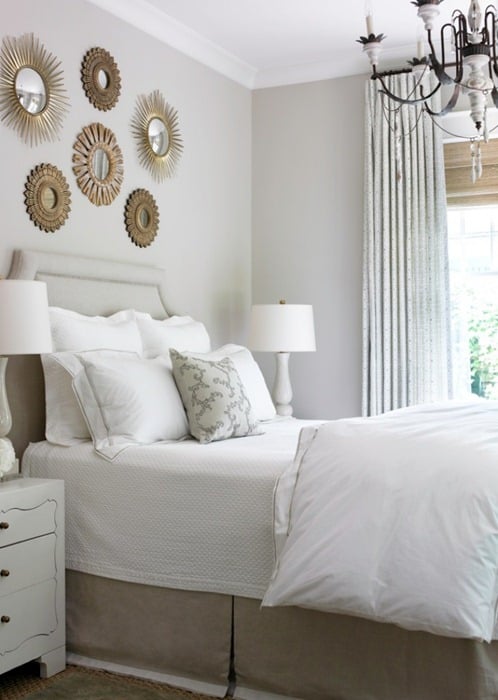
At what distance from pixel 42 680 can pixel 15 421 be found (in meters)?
1.02

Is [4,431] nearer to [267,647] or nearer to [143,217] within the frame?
[267,647]

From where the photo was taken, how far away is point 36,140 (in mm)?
3744

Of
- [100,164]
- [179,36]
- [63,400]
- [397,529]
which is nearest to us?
[397,529]

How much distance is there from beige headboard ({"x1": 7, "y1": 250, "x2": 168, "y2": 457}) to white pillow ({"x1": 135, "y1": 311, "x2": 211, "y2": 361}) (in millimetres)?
128

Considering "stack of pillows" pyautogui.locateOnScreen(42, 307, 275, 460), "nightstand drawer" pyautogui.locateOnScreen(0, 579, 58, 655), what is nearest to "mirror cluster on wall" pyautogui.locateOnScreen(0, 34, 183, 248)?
"stack of pillows" pyautogui.locateOnScreen(42, 307, 275, 460)

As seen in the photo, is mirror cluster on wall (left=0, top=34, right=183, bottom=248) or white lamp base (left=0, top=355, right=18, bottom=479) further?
mirror cluster on wall (left=0, top=34, right=183, bottom=248)

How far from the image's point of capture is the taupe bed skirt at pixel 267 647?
102 inches

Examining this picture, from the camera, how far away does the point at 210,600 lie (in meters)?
2.99

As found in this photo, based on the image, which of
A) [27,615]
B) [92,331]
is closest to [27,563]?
[27,615]

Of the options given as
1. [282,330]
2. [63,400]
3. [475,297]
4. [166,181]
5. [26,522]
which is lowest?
[26,522]

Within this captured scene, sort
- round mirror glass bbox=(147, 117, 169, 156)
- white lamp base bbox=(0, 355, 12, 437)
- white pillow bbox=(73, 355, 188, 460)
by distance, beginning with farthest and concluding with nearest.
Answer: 1. round mirror glass bbox=(147, 117, 169, 156)
2. white pillow bbox=(73, 355, 188, 460)
3. white lamp base bbox=(0, 355, 12, 437)

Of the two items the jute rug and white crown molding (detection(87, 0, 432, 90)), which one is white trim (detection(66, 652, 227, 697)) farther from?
white crown molding (detection(87, 0, 432, 90))

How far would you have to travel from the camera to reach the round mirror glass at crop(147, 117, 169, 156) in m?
4.57

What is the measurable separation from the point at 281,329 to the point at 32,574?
7.47ft
